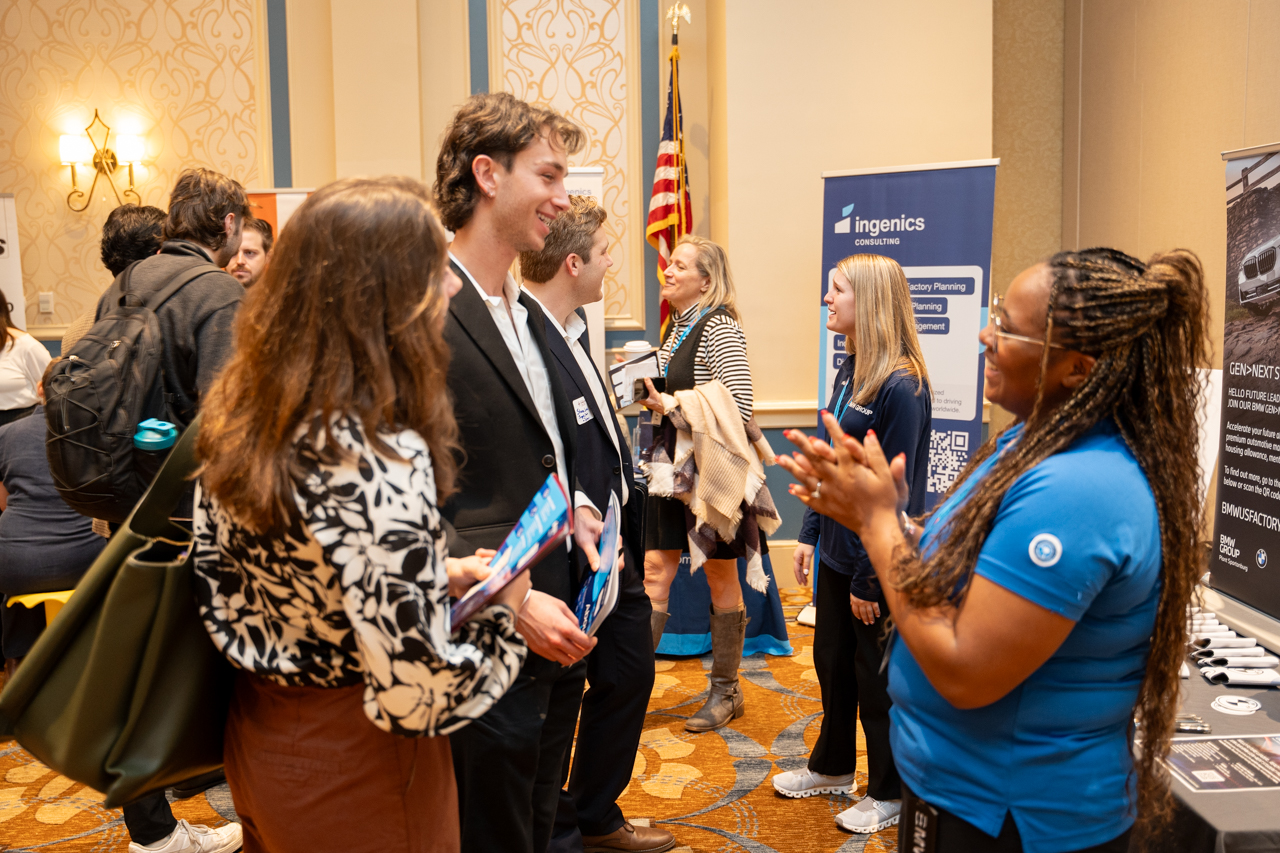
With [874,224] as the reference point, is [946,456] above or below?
below

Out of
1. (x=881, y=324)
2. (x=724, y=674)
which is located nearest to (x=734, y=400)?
(x=881, y=324)

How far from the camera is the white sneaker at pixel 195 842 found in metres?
2.51

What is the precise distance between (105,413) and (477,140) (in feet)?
3.31

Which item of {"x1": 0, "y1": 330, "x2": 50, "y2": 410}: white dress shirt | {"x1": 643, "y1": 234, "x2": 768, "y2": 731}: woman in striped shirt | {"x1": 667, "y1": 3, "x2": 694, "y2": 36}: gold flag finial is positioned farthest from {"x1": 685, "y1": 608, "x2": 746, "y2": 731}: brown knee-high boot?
{"x1": 667, "y1": 3, "x2": 694, "y2": 36}: gold flag finial

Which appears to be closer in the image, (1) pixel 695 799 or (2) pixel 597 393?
(2) pixel 597 393

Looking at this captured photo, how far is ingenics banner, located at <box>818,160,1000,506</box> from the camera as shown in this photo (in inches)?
187

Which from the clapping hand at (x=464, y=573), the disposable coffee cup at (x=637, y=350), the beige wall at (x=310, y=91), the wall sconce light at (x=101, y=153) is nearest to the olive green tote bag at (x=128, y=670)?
the clapping hand at (x=464, y=573)

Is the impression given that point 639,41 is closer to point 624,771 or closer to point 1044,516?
point 624,771

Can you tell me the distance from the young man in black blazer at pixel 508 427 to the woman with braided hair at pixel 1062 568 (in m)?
0.57

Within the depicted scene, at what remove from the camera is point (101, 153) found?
5.83 meters

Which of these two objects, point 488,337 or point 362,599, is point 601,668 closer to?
point 488,337

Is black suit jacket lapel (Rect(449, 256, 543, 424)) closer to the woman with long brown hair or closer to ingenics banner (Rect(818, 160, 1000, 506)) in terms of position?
the woman with long brown hair

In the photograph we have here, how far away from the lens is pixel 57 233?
233 inches

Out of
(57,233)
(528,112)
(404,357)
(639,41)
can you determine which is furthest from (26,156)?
(404,357)
